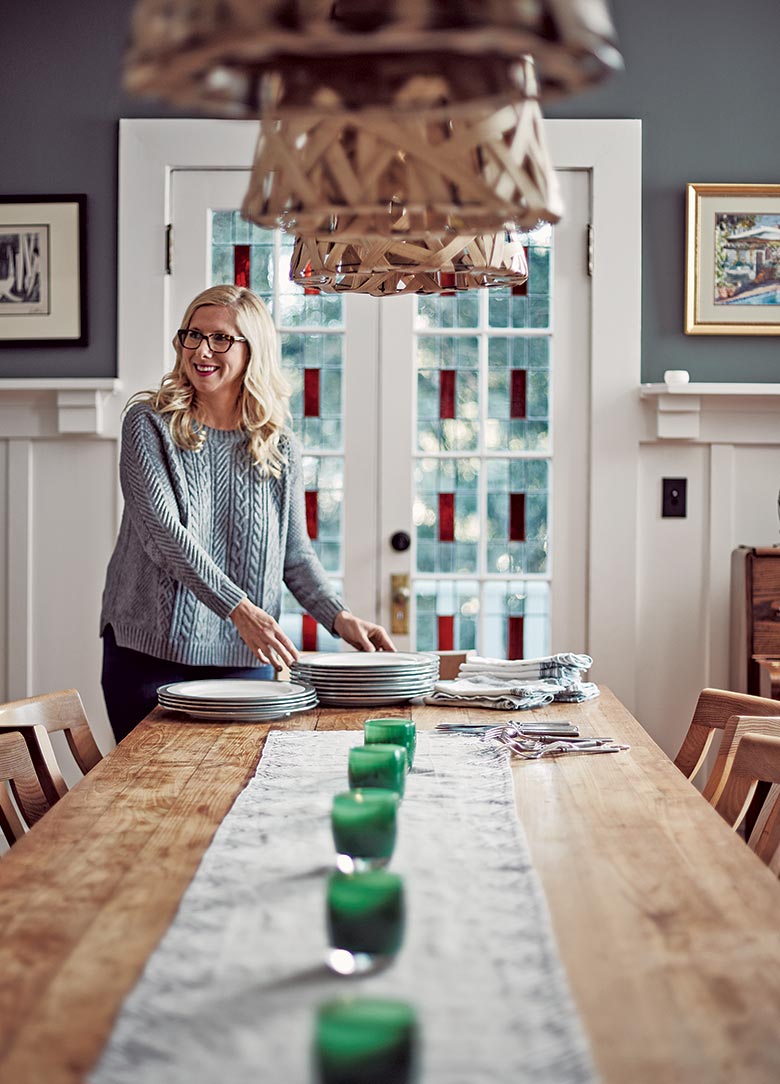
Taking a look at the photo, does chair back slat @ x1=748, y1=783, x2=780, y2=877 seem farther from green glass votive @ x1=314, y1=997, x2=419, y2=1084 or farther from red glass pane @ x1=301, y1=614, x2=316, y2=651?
red glass pane @ x1=301, y1=614, x2=316, y2=651

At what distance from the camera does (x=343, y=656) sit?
105 inches

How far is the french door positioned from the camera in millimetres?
3861

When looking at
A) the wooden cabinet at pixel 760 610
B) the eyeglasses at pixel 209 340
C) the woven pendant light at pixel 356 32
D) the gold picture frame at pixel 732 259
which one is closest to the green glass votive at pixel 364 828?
the woven pendant light at pixel 356 32

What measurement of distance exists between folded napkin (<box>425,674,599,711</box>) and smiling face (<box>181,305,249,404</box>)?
0.81m

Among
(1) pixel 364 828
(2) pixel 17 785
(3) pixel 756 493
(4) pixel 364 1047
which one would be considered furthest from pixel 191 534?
(3) pixel 756 493

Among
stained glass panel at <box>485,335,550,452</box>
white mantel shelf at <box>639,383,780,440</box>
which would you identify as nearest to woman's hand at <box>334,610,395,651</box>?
stained glass panel at <box>485,335,550,452</box>

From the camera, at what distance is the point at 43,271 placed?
380 centimetres

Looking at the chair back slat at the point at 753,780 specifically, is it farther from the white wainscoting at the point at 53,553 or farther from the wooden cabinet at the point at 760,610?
the white wainscoting at the point at 53,553

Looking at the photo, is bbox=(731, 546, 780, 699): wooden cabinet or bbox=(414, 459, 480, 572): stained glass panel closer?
→ bbox=(731, 546, 780, 699): wooden cabinet

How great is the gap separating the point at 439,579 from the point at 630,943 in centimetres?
273

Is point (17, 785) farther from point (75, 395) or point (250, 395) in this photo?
point (75, 395)

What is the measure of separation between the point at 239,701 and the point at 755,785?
922 millimetres

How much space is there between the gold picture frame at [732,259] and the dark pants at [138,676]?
1894 millimetres

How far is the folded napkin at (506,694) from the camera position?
2438 mm
